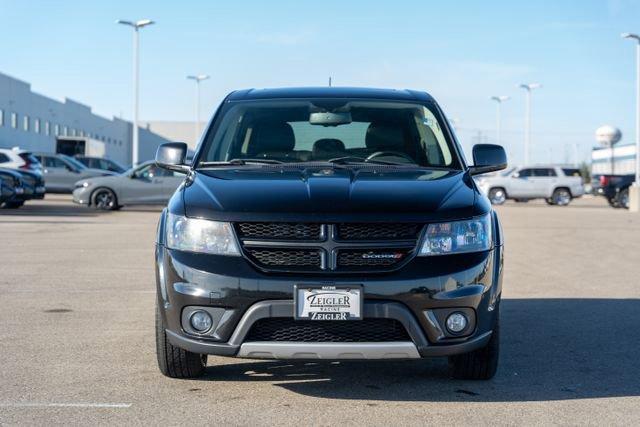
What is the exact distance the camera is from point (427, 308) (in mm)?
4965

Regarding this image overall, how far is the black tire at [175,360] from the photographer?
18.0ft

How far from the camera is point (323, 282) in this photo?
488cm

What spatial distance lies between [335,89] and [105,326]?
8.65 feet

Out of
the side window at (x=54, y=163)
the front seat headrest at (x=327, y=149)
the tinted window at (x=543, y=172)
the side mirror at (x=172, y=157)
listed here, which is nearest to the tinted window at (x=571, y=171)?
the tinted window at (x=543, y=172)

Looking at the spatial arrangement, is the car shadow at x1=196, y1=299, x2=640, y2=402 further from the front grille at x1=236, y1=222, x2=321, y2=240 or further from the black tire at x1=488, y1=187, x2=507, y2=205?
the black tire at x1=488, y1=187, x2=507, y2=205

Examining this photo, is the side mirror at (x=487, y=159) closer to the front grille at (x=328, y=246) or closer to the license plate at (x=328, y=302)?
the front grille at (x=328, y=246)

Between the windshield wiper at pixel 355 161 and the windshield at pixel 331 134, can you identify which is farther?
the windshield at pixel 331 134

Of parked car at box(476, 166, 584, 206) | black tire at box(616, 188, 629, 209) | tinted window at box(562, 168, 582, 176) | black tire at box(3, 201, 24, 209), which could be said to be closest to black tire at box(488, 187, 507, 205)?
parked car at box(476, 166, 584, 206)

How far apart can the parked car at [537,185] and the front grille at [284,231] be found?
37910 mm

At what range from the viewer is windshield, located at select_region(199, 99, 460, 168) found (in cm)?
642

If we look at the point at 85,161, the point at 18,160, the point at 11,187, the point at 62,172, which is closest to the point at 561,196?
the point at 85,161

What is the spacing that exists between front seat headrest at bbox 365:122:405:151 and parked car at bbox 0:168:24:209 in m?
21.2

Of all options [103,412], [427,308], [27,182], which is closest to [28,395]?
[103,412]

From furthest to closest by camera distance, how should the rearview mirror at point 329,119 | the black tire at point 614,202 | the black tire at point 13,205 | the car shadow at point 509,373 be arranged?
1. the black tire at point 614,202
2. the black tire at point 13,205
3. the rearview mirror at point 329,119
4. the car shadow at point 509,373
